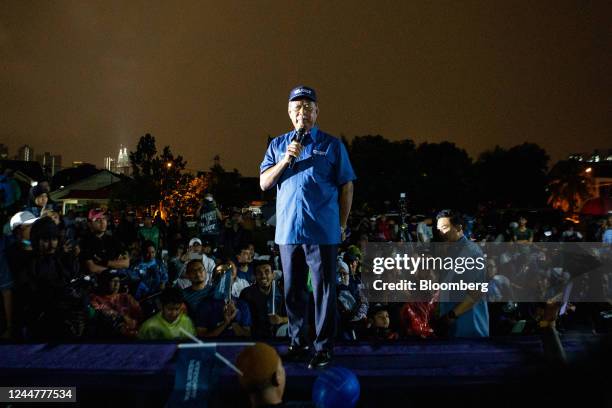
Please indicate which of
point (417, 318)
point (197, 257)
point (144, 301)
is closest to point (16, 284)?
point (144, 301)

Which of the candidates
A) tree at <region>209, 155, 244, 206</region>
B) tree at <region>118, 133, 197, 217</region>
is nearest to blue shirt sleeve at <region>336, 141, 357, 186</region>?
tree at <region>118, 133, 197, 217</region>

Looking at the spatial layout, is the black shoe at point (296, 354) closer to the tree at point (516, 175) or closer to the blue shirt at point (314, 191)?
the blue shirt at point (314, 191)

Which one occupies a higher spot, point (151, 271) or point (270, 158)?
point (270, 158)

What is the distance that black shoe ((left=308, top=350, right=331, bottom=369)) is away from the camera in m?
2.71

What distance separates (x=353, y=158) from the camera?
49.2 meters

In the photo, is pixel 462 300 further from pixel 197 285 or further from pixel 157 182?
pixel 157 182

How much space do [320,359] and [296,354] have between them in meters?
0.23

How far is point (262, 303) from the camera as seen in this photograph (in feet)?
17.9

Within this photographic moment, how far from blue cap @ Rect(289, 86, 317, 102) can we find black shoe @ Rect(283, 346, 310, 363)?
1.64 meters

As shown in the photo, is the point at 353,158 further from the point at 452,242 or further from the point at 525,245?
the point at 452,242

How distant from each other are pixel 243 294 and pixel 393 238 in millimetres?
9206

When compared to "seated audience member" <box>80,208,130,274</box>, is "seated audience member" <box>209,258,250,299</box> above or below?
below

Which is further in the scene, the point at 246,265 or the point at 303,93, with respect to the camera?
the point at 246,265

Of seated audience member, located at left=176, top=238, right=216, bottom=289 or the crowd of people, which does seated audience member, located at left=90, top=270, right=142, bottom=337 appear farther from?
seated audience member, located at left=176, top=238, right=216, bottom=289
